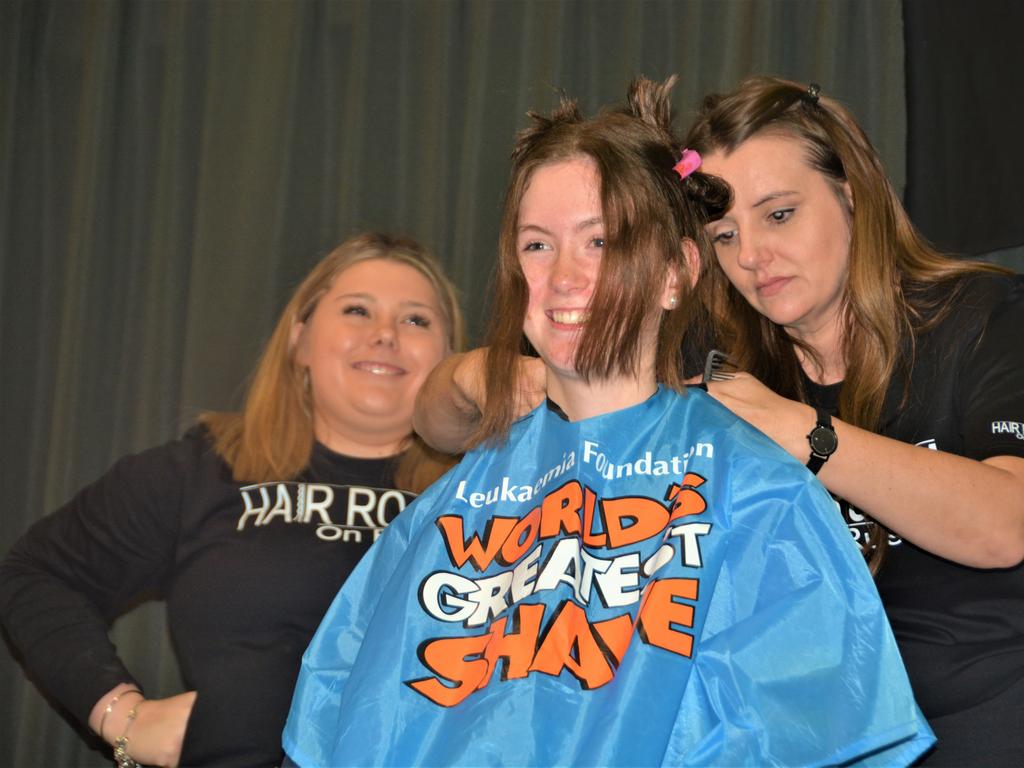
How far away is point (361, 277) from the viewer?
2096mm

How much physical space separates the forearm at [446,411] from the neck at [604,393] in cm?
23

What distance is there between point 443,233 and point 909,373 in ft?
4.15

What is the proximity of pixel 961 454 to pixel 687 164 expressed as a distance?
52 centimetres

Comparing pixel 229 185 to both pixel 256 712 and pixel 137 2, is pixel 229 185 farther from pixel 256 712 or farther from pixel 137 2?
pixel 256 712

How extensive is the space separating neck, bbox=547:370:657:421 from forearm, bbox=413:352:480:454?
227mm

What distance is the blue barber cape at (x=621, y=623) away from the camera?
42.1 inches

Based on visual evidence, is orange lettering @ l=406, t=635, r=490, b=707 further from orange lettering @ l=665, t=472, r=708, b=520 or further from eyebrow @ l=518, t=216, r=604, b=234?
eyebrow @ l=518, t=216, r=604, b=234

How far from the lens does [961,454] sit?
4.63 feet

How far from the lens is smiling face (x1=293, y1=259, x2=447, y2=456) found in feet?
6.55

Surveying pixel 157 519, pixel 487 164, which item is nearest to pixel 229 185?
pixel 487 164

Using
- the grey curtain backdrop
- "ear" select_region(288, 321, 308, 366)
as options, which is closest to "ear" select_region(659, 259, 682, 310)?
"ear" select_region(288, 321, 308, 366)

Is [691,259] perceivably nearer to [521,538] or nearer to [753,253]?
[753,253]

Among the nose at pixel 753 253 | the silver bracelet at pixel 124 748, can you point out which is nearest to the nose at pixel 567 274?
the nose at pixel 753 253

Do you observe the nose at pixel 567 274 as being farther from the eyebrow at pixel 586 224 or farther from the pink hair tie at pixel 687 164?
the pink hair tie at pixel 687 164
